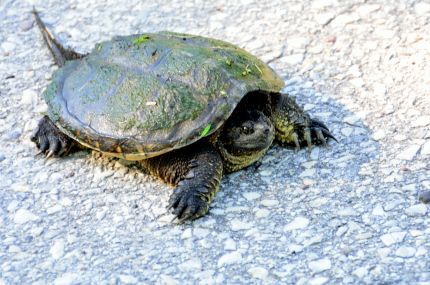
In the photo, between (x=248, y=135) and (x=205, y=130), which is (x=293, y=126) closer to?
(x=248, y=135)

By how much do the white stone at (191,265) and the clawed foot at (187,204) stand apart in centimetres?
30

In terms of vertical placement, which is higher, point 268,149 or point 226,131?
point 226,131

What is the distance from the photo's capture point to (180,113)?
12.5 feet

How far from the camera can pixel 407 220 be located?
3559 millimetres

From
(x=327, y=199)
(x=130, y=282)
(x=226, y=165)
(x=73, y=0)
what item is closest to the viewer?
(x=130, y=282)

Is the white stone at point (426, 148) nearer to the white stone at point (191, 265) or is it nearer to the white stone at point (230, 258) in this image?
the white stone at point (230, 258)

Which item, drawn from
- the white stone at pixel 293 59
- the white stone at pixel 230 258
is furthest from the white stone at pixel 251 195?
the white stone at pixel 293 59

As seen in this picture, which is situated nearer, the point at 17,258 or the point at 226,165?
the point at 17,258

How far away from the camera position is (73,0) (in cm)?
614

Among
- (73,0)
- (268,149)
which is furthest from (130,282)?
(73,0)

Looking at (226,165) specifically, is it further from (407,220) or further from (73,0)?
(73,0)

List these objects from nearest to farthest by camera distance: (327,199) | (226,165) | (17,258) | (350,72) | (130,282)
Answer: (130,282)
(17,258)
(327,199)
(226,165)
(350,72)

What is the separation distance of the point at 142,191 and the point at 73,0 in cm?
270

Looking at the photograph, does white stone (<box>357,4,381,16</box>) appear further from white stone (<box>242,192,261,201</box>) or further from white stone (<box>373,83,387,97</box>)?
white stone (<box>242,192,261,201</box>)
